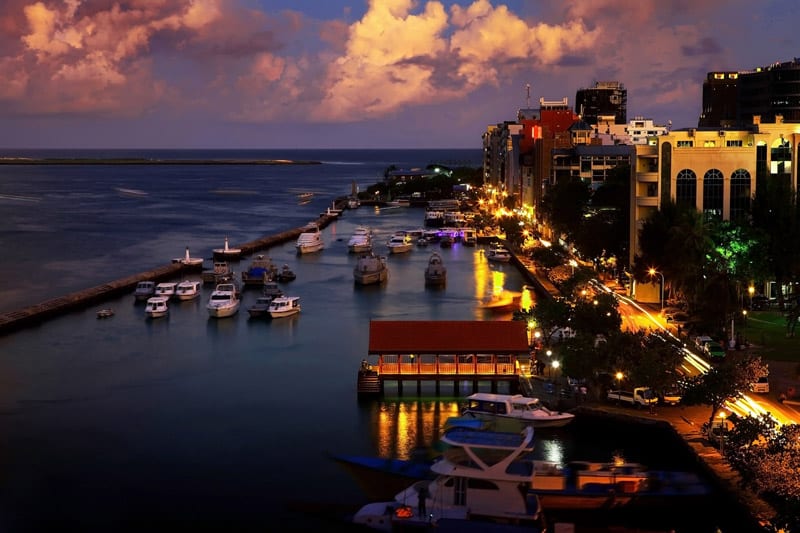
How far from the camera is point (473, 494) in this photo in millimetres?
22094

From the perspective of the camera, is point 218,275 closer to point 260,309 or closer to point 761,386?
point 260,309

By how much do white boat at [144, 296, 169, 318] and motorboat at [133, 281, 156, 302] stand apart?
3.08 m

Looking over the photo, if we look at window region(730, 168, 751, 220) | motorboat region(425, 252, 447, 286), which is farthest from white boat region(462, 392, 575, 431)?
motorboat region(425, 252, 447, 286)

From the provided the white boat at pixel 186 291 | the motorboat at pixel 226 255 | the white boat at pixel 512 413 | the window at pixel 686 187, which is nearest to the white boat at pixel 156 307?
the white boat at pixel 186 291

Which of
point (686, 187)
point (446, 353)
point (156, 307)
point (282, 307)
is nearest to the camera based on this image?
point (446, 353)

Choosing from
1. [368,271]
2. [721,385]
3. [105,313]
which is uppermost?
[721,385]

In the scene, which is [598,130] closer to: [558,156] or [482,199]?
[482,199]

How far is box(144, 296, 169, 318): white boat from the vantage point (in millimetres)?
48875

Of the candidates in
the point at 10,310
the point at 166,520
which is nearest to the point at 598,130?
the point at 10,310

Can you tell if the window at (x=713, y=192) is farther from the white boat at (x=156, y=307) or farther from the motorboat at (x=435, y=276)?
the white boat at (x=156, y=307)

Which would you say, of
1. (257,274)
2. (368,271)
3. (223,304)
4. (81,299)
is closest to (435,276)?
(368,271)

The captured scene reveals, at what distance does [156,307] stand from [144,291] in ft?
15.0

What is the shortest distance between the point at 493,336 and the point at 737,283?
11439 mm

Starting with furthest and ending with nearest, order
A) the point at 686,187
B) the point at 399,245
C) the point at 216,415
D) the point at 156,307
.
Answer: the point at 399,245 < the point at 156,307 < the point at 686,187 < the point at 216,415
